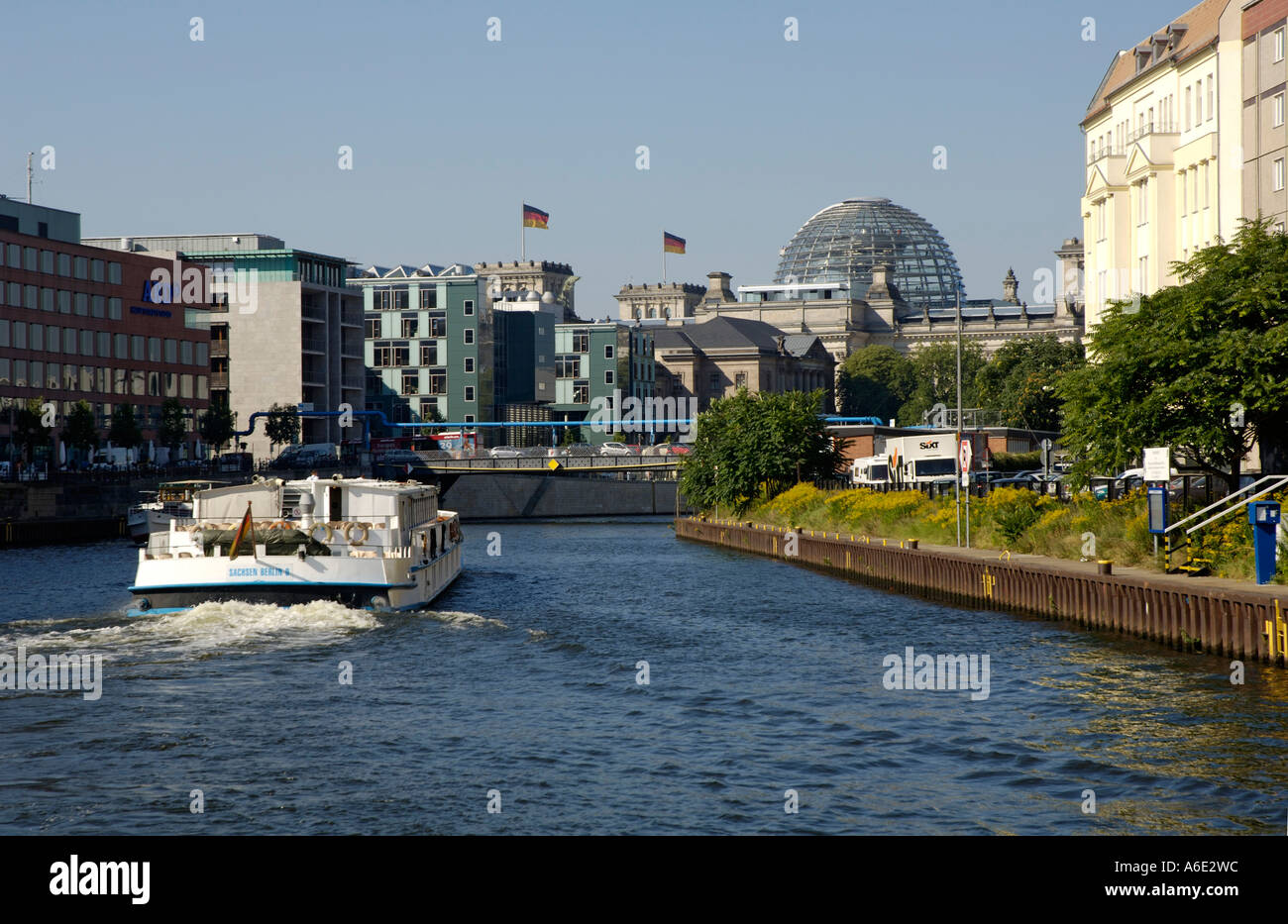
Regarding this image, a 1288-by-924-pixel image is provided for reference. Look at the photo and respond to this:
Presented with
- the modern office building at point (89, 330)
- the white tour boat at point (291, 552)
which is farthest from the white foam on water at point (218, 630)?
the modern office building at point (89, 330)

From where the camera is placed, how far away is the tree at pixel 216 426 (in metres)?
143

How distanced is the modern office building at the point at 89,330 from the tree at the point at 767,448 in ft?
180

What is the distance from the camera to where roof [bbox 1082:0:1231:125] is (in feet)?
245

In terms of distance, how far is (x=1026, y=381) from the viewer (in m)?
144

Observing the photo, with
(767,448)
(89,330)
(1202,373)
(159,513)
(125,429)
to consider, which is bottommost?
(159,513)

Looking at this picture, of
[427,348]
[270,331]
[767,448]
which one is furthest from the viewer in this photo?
[427,348]

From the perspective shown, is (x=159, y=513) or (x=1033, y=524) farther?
(x=159, y=513)

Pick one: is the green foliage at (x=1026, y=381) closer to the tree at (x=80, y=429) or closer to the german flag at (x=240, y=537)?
the tree at (x=80, y=429)

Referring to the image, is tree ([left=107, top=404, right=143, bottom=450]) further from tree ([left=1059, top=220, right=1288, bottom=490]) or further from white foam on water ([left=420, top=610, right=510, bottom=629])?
tree ([left=1059, top=220, right=1288, bottom=490])

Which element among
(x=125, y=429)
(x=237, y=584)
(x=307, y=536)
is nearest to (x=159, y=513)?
(x=125, y=429)

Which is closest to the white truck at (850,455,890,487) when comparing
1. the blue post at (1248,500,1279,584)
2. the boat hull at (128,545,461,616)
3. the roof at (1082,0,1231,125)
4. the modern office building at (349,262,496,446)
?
the roof at (1082,0,1231,125)

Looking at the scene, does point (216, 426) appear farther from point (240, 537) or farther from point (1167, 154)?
point (240, 537)

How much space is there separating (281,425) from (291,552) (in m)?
116
